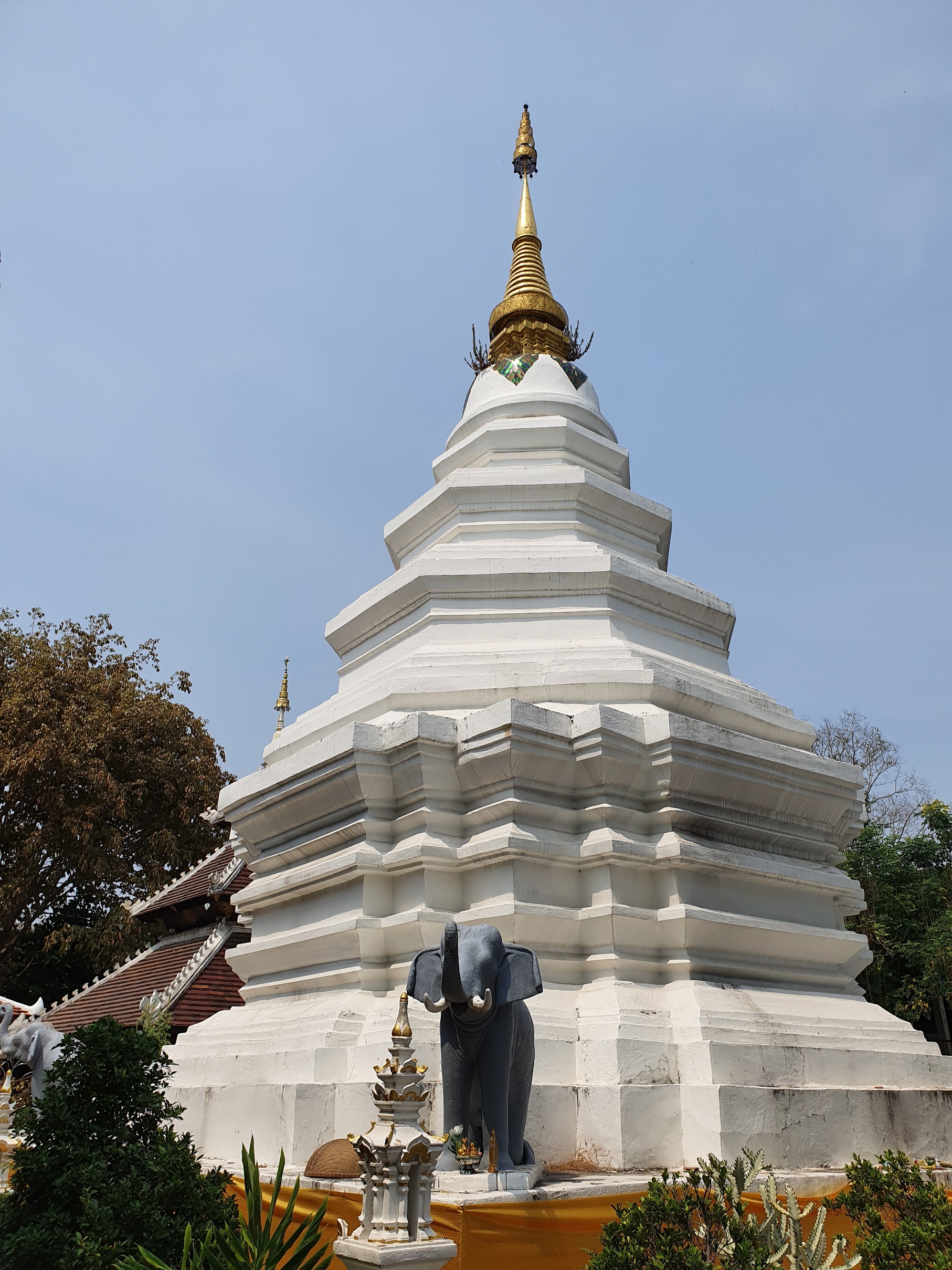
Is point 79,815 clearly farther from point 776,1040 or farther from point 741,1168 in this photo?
point 741,1168

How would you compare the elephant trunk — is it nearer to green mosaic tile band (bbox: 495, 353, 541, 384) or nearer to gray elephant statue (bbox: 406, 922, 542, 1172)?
gray elephant statue (bbox: 406, 922, 542, 1172)

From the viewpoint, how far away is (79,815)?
2167cm

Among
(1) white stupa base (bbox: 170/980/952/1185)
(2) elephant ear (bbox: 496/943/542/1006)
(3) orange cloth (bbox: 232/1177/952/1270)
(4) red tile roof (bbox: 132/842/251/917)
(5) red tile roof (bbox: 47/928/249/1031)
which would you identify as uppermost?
(4) red tile roof (bbox: 132/842/251/917)

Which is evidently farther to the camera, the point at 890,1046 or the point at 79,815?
the point at 79,815

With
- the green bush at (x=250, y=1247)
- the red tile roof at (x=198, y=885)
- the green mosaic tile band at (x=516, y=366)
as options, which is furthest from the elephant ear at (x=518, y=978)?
the red tile roof at (x=198, y=885)

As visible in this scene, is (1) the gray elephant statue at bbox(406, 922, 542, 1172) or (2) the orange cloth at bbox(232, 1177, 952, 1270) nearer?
(2) the orange cloth at bbox(232, 1177, 952, 1270)

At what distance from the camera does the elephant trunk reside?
5062mm

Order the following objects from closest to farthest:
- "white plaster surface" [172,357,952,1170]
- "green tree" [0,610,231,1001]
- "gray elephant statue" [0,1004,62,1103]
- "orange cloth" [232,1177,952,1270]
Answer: "orange cloth" [232,1177,952,1270]
"white plaster surface" [172,357,952,1170]
"gray elephant statue" [0,1004,62,1103]
"green tree" [0,610,231,1001]

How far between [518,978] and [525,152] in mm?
15140

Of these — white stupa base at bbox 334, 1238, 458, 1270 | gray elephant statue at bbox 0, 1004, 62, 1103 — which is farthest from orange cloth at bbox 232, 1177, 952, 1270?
gray elephant statue at bbox 0, 1004, 62, 1103

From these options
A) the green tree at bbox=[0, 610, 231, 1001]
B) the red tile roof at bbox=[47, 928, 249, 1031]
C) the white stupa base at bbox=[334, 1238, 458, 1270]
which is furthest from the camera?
the green tree at bbox=[0, 610, 231, 1001]

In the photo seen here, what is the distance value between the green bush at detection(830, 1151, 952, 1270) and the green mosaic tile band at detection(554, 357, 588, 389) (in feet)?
33.7

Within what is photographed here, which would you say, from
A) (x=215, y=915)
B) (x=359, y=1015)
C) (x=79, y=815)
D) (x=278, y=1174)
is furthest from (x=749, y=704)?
(x=79, y=815)

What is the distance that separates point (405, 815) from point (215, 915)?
29.4ft
